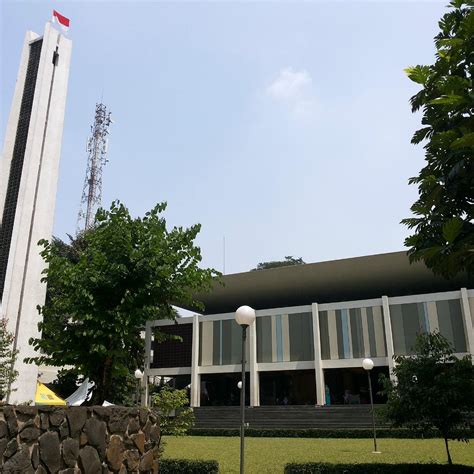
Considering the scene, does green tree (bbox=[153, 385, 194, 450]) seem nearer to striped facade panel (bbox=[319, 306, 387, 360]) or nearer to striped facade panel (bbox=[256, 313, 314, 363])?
striped facade panel (bbox=[319, 306, 387, 360])

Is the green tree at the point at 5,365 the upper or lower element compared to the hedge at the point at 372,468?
upper

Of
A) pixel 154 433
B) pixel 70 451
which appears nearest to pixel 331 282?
pixel 154 433

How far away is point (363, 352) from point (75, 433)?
103ft

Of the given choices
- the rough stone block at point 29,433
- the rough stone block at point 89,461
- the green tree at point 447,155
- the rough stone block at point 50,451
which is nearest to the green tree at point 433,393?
the green tree at point 447,155

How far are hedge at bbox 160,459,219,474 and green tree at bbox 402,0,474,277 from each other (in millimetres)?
6209

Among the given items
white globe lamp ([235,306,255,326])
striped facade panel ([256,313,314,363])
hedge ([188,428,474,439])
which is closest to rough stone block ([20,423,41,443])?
white globe lamp ([235,306,255,326])

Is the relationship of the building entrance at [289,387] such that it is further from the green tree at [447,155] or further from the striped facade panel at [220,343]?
the green tree at [447,155]

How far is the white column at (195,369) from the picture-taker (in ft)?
128

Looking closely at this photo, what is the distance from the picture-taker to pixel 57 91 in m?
41.7

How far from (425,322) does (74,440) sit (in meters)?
31.8

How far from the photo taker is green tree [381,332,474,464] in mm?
10719

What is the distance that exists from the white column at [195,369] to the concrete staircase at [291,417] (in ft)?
15.2

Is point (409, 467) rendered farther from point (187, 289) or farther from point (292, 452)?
point (292, 452)

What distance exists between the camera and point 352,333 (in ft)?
118
